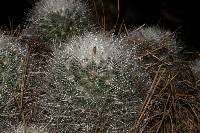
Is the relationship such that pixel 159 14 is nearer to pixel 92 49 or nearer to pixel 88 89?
pixel 92 49

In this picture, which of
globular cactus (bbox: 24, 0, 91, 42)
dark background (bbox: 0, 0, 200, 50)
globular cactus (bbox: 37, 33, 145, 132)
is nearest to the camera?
globular cactus (bbox: 37, 33, 145, 132)

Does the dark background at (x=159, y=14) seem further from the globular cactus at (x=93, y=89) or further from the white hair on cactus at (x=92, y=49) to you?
the globular cactus at (x=93, y=89)

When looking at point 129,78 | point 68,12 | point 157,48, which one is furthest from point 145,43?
point 129,78

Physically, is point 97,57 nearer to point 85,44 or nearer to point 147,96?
point 85,44

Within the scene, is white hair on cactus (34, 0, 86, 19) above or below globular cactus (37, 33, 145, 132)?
above

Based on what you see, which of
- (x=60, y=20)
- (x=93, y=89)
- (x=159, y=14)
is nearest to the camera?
(x=93, y=89)

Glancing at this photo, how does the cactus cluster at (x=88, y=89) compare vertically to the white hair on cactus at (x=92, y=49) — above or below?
below

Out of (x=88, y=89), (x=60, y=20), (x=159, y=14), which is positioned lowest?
(x=159, y=14)

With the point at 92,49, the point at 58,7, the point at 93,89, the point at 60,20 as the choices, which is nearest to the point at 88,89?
the point at 93,89

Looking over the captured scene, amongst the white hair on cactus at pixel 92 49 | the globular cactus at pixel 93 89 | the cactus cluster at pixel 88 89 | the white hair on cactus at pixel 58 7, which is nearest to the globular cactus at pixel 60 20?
the white hair on cactus at pixel 58 7

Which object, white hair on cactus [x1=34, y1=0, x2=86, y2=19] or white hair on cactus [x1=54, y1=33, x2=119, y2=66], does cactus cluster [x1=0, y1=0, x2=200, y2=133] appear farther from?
white hair on cactus [x1=34, y1=0, x2=86, y2=19]

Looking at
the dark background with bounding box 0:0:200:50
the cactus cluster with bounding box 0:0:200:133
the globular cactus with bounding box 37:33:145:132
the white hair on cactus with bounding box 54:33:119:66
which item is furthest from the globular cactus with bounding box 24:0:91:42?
the dark background with bounding box 0:0:200:50

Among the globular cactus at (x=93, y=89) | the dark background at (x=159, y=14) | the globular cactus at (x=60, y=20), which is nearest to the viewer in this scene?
the globular cactus at (x=93, y=89)
